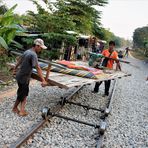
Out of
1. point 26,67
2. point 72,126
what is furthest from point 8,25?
point 72,126

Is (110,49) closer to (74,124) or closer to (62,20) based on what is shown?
(74,124)

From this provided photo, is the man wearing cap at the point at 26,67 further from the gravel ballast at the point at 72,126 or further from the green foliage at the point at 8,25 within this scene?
the green foliage at the point at 8,25

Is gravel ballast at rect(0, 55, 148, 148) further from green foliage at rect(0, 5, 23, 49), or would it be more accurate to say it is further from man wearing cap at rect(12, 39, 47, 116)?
green foliage at rect(0, 5, 23, 49)

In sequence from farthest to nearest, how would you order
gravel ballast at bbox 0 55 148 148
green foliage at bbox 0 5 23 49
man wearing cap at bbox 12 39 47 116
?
green foliage at bbox 0 5 23 49, man wearing cap at bbox 12 39 47 116, gravel ballast at bbox 0 55 148 148

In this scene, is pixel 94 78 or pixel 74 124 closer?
pixel 74 124

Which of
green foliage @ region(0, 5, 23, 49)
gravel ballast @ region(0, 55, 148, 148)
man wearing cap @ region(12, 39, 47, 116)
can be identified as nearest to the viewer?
gravel ballast @ region(0, 55, 148, 148)

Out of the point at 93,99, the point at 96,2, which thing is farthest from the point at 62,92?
the point at 96,2

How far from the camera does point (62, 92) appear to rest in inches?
392

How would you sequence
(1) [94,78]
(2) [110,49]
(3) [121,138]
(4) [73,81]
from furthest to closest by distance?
1. (2) [110,49]
2. (1) [94,78]
3. (4) [73,81]
4. (3) [121,138]

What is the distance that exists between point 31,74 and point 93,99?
11.3ft

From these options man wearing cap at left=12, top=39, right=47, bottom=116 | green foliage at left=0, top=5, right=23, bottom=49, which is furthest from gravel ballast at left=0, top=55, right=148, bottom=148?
green foliage at left=0, top=5, right=23, bottom=49

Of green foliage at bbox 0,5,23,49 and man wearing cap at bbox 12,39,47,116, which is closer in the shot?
man wearing cap at bbox 12,39,47,116

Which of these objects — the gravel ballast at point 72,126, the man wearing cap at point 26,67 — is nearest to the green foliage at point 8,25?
the gravel ballast at point 72,126

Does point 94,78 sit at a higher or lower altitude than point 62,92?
higher
